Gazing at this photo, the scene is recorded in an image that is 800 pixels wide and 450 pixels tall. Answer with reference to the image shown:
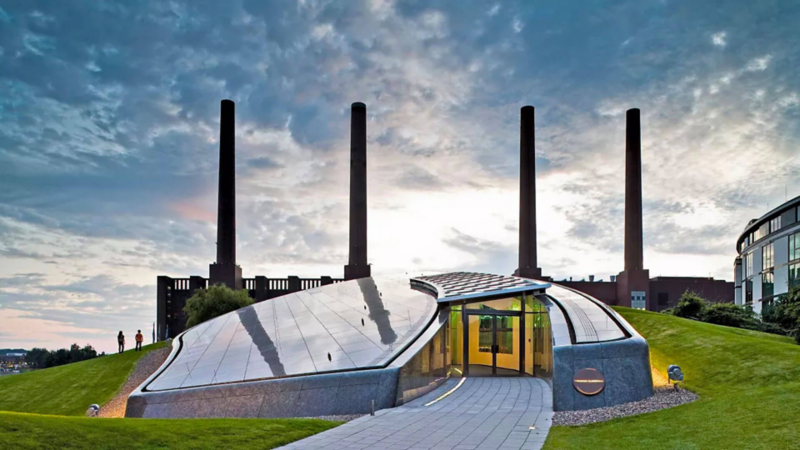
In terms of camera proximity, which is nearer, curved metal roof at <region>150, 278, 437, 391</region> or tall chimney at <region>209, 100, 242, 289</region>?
curved metal roof at <region>150, 278, 437, 391</region>

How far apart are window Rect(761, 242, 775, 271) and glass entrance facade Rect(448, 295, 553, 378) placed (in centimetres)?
3880

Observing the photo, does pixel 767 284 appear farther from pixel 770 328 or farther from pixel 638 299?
pixel 770 328

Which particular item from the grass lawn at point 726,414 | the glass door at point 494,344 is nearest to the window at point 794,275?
the grass lawn at point 726,414

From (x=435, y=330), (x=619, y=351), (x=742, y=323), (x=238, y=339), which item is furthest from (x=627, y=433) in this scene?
(x=742, y=323)

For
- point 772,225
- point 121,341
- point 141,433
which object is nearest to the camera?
point 141,433

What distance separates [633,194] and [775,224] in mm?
12539

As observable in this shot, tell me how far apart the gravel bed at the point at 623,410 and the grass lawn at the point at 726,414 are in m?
0.53

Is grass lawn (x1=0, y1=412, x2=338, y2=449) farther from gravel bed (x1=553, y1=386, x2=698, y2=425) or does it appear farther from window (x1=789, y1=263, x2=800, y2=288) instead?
window (x1=789, y1=263, x2=800, y2=288)

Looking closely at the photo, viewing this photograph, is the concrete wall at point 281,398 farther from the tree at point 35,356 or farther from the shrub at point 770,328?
the tree at point 35,356

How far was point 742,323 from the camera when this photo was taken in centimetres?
3388

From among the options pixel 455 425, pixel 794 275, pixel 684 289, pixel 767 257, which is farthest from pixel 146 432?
pixel 684 289

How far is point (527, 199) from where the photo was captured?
59531mm

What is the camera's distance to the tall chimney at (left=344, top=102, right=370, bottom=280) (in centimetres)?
5694

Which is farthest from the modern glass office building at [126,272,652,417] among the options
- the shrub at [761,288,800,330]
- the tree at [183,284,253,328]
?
the shrub at [761,288,800,330]
